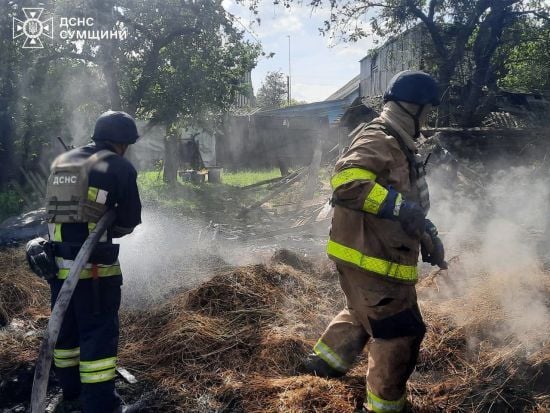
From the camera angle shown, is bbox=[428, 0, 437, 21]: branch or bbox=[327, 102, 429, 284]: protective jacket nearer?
bbox=[327, 102, 429, 284]: protective jacket

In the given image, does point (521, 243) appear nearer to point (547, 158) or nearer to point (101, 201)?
point (547, 158)

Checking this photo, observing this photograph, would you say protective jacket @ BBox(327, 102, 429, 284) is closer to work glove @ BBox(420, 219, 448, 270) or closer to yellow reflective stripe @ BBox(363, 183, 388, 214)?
yellow reflective stripe @ BBox(363, 183, 388, 214)

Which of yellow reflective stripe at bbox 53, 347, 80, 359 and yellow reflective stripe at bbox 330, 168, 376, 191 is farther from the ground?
yellow reflective stripe at bbox 330, 168, 376, 191

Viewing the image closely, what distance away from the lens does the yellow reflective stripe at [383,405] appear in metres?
2.72

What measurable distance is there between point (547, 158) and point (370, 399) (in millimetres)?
10573

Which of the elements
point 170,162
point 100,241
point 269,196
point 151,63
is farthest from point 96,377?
point 170,162

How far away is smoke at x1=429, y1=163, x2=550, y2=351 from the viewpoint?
3.86 metres

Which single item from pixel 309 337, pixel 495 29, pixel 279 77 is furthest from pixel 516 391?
pixel 279 77

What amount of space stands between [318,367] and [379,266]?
1009 mm

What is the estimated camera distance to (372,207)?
268 centimetres

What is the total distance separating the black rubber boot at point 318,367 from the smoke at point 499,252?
130cm

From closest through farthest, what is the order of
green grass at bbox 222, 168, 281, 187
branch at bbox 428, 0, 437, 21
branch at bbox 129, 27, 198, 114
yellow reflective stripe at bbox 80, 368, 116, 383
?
yellow reflective stripe at bbox 80, 368, 116, 383 < branch at bbox 129, 27, 198, 114 < branch at bbox 428, 0, 437, 21 < green grass at bbox 222, 168, 281, 187

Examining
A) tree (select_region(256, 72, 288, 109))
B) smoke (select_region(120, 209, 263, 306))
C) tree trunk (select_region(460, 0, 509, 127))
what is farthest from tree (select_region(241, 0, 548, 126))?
tree (select_region(256, 72, 288, 109))

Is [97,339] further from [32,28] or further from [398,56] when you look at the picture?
[398,56]
